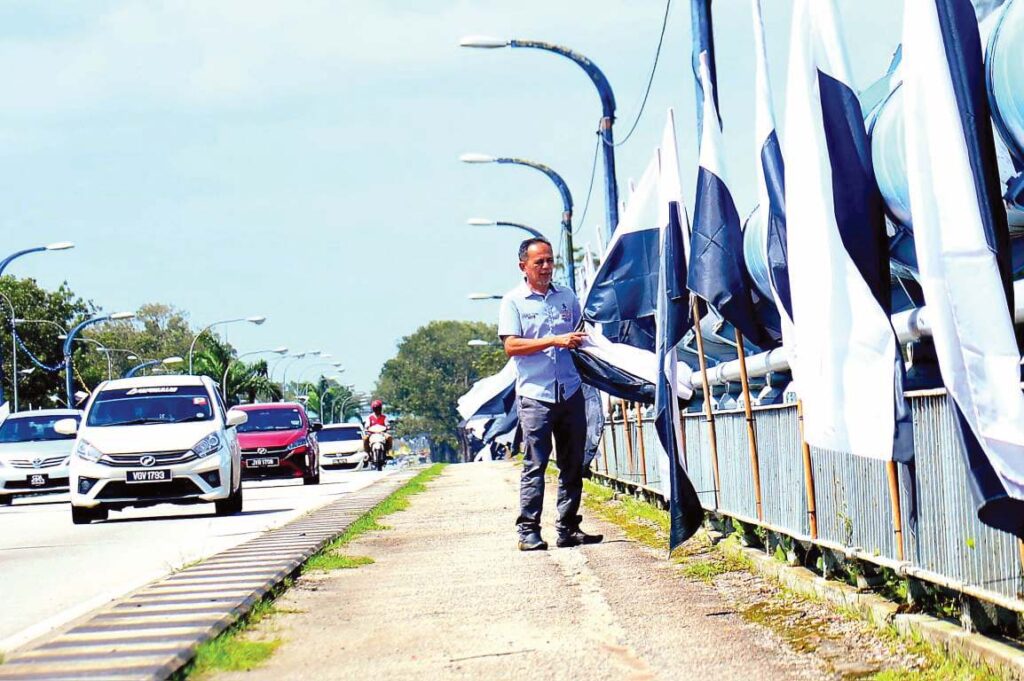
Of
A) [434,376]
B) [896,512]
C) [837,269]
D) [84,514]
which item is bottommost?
[84,514]

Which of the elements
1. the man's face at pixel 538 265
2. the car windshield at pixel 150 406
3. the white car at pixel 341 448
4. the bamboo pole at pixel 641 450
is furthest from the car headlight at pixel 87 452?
the white car at pixel 341 448

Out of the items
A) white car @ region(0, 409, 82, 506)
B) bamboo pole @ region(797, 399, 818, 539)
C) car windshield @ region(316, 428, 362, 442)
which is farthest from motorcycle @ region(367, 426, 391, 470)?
bamboo pole @ region(797, 399, 818, 539)

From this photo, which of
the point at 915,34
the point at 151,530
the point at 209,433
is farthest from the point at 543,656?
the point at 209,433

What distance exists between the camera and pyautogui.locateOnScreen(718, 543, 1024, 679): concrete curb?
214 inches

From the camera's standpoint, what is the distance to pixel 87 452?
59.7 feet

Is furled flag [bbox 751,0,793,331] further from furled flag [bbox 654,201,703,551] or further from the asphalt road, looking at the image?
the asphalt road

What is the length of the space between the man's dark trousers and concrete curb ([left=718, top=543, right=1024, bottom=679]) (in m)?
1.98

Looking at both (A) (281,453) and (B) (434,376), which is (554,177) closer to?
(A) (281,453)

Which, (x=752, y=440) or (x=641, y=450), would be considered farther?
(x=641, y=450)

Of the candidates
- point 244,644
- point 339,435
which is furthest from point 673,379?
point 339,435

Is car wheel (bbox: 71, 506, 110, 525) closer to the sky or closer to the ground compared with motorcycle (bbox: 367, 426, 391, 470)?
closer to the ground

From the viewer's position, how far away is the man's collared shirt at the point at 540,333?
10.8 meters

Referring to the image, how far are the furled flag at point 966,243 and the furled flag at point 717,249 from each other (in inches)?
154

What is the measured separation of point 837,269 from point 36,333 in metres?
89.8
